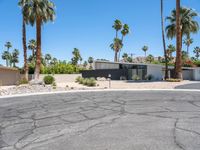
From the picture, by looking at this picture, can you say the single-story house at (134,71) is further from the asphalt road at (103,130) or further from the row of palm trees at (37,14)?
the asphalt road at (103,130)

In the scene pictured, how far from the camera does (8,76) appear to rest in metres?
38.6

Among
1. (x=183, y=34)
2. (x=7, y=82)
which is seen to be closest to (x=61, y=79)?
(x=7, y=82)

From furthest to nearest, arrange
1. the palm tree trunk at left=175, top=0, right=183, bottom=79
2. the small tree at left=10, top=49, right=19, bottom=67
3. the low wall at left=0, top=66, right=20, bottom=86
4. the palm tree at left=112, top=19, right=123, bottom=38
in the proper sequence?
the small tree at left=10, top=49, right=19, bottom=67
the palm tree at left=112, top=19, right=123, bottom=38
the low wall at left=0, top=66, right=20, bottom=86
the palm tree trunk at left=175, top=0, right=183, bottom=79

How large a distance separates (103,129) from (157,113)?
371 centimetres

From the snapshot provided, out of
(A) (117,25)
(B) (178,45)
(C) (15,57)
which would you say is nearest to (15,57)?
(C) (15,57)

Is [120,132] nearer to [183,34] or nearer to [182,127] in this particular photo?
[182,127]

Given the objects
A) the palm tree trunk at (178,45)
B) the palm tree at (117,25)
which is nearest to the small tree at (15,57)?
the palm tree at (117,25)

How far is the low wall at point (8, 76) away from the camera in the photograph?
3616cm

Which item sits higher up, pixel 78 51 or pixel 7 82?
pixel 78 51

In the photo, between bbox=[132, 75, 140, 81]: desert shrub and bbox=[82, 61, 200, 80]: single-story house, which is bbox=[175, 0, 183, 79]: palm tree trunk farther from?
bbox=[132, 75, 140, 81]: desert shrub

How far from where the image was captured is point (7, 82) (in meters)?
38.1

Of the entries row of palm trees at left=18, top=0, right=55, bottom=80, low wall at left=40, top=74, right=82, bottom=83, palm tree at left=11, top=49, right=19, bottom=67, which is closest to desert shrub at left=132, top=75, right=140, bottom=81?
low wall at left=40, top=74, right=82, bottom=83

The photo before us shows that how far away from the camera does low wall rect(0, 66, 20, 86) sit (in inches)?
1423

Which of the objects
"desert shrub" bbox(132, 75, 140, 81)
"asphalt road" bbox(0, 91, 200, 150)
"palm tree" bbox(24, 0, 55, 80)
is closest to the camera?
"asphalt road" bbox(0, 91, 200, 150)
